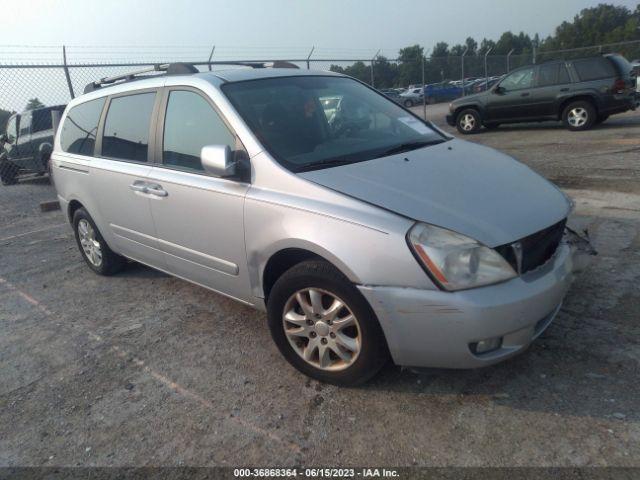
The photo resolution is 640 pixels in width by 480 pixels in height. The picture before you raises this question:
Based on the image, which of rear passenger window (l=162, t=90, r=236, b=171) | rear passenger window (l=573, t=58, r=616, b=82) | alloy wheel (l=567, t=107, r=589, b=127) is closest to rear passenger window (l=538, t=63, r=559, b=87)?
rear passenger window (l=573, t=58, r=616, b=82)

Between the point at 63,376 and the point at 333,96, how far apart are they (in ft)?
8.73

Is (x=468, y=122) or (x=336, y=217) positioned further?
(x=468, y=122)

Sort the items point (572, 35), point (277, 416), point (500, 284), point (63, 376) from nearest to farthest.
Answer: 1. point (500, 284)
2. point (277, 416)
3. point (63, 376)
4. point (572, 35)

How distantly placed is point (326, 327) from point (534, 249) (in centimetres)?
113

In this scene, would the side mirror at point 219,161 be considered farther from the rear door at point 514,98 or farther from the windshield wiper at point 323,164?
the rear door at point 514,98

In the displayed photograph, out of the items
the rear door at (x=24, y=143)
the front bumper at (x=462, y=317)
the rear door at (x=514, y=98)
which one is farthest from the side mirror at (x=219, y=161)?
the rear door at (x=24, y=143)

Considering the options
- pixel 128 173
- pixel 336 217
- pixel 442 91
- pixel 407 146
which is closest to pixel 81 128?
pixel 128 173

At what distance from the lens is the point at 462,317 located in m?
2.25

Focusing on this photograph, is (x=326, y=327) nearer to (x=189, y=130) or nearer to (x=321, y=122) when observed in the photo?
(x=321, y=122)

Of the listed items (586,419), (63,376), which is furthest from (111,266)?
(586,419)

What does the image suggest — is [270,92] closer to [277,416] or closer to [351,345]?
[351,345]

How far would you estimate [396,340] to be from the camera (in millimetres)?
2443

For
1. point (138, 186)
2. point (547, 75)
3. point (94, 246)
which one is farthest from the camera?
point (547, 75)

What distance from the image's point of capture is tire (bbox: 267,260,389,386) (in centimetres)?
251
